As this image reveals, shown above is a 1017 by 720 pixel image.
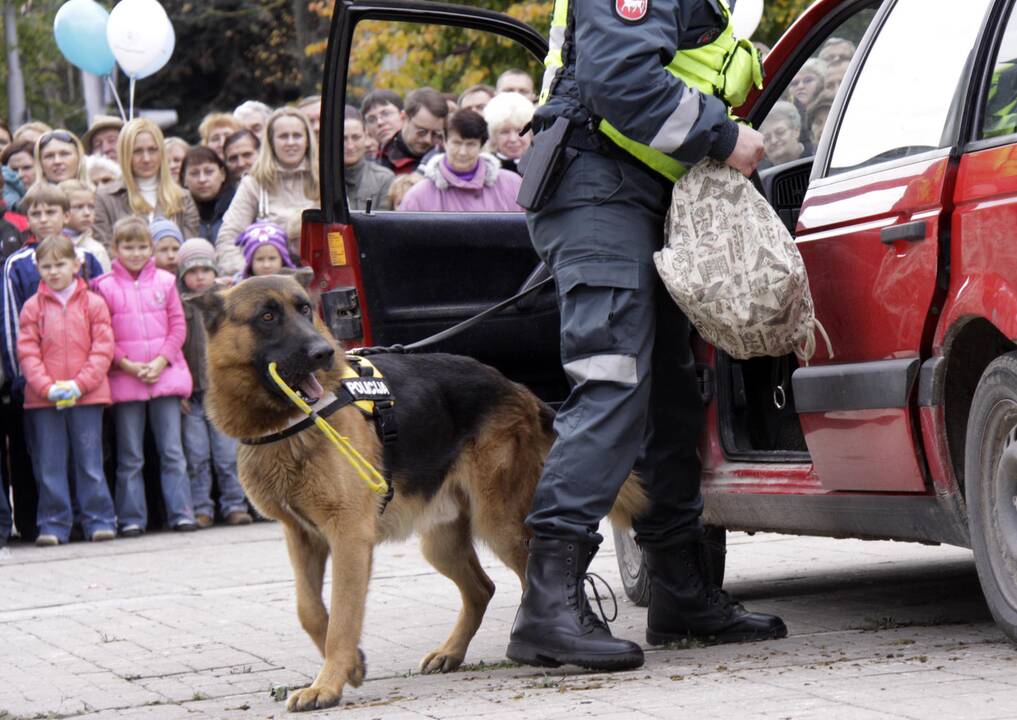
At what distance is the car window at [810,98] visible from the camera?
5746 millimetres

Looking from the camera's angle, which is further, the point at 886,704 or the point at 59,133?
the point at 59,133

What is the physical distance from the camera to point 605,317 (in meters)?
4.71

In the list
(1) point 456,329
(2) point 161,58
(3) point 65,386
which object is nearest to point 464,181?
(1) point 456,329

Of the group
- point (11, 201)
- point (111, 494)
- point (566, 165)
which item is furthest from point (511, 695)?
point (11, 201)

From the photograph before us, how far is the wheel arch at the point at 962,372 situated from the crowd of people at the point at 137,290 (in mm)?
5284

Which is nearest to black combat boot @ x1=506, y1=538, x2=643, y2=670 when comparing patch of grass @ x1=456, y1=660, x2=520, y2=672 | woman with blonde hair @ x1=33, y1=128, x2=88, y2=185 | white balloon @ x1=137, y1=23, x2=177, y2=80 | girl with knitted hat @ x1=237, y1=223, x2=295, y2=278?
patch of grass @ x1=456, y1=660, x2=520, y2=672

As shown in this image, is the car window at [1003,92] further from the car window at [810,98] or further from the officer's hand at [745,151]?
the car window at [810,98]

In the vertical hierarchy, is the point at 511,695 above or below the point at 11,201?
below

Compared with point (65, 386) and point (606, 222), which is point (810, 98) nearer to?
point (606, 222)

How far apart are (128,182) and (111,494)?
2.05 meters

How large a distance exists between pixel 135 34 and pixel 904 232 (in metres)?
11.3

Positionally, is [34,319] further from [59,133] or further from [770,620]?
[770,620]

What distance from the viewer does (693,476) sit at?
5.33 m

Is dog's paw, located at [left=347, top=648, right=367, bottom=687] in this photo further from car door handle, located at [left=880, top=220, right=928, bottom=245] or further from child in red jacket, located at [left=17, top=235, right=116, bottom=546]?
child in red jacket, located at [left=17, top=235, right=116, bottom=546]
